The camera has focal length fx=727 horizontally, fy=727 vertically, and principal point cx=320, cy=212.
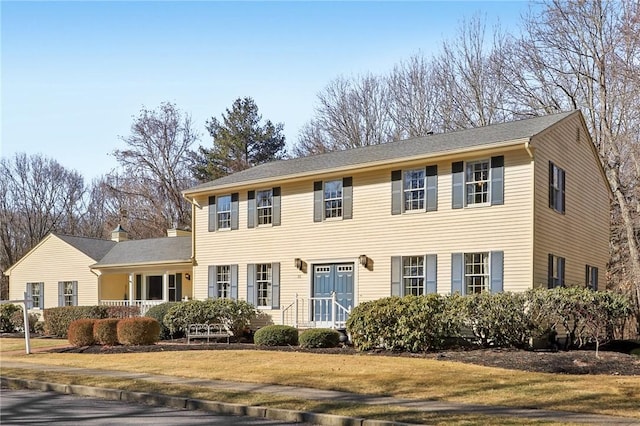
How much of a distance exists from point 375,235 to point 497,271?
4440 mm

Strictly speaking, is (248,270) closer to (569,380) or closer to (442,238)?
(442,238)

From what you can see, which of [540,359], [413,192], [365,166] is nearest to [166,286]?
[365,166]

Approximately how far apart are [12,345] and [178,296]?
7204 millimetres

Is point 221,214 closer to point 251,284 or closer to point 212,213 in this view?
point 212,213

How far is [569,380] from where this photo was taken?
13125mm

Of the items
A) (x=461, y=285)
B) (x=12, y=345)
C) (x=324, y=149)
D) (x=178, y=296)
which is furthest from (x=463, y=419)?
(x=324, y=149)

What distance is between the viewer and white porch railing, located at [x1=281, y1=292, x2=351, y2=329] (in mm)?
23066

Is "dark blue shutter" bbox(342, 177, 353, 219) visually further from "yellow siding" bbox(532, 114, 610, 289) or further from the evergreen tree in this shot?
the evergreen tree

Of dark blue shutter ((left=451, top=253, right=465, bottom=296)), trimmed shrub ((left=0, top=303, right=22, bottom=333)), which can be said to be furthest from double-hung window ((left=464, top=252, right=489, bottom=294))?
trimmed shrub ((left=0, top=303, right=22, bottom=333))

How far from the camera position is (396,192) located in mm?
22641

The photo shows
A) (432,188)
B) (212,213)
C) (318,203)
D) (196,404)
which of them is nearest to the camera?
(196,404)

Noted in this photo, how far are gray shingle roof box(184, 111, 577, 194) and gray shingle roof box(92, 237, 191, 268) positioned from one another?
3.68 m

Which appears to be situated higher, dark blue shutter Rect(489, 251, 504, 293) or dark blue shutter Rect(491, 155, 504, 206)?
dark blue shutter Rect(491, 155, 504, 206)

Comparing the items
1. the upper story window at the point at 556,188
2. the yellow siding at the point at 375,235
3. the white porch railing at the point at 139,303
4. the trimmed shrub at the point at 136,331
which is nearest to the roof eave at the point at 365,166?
the yellow siding at the point at 375,235
